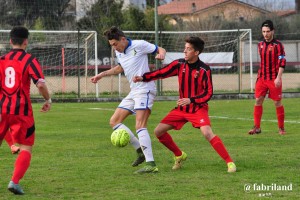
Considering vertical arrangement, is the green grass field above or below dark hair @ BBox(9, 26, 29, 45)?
below

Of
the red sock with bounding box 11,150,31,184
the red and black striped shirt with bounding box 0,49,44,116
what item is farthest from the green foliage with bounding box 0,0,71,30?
the red sock with bounding box 11,150,31,184

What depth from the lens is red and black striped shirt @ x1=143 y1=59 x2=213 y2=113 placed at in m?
9.06

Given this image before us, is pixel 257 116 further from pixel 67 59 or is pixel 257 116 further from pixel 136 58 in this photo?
pixel 67 59

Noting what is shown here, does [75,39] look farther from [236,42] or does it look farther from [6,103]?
[6,103]

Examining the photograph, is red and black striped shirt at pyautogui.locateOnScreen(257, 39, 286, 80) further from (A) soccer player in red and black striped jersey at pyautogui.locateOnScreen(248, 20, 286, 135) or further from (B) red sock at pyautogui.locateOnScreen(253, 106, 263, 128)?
(B) red sock at pyautogui.locateOnScreen(253, 106, 263, 128)

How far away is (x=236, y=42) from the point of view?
3025cm

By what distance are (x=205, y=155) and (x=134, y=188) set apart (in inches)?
113

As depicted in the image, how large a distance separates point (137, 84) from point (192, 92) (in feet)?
2.99

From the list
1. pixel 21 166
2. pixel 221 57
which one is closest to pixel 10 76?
pixel 21 166

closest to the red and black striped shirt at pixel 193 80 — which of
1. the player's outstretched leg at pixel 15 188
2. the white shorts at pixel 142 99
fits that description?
the white shorts at pixel 142 99

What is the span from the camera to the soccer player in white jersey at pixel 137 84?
9484mm

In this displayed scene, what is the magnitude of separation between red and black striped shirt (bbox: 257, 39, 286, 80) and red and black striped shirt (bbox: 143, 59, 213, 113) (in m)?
4.89

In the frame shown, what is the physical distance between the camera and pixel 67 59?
→ 2953 cm

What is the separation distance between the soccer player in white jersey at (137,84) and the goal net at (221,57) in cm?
1835
